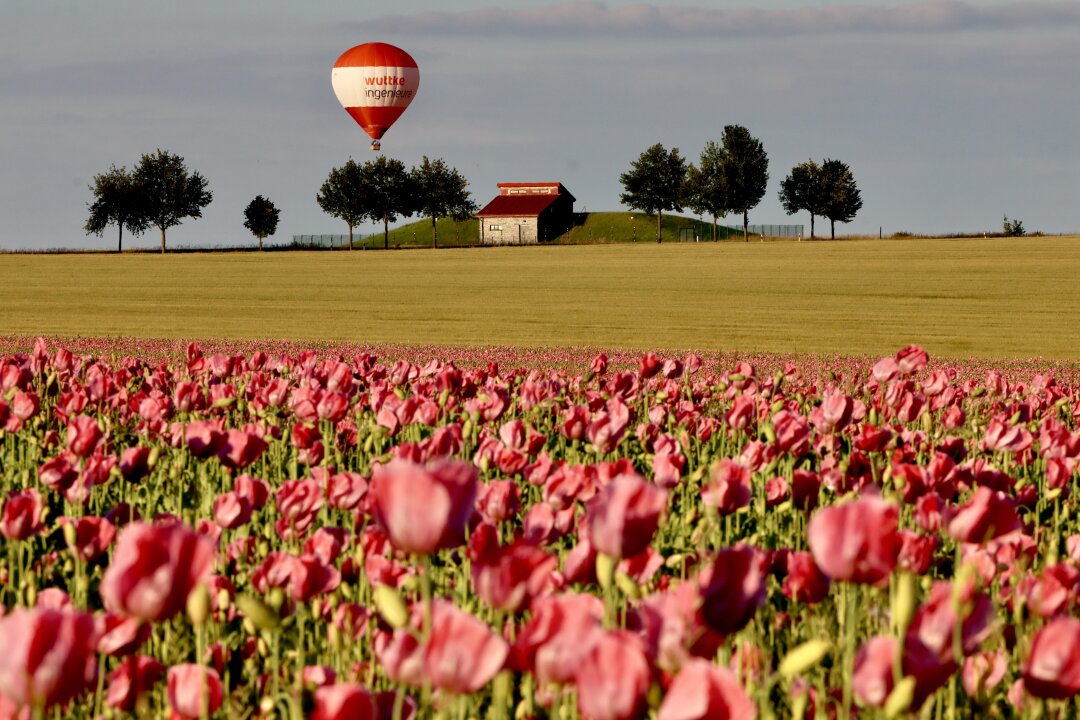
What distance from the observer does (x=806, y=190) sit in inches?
5290

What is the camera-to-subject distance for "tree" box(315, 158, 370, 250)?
130m

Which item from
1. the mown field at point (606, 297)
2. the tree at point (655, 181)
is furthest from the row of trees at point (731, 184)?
the mown field at point (606, 297)

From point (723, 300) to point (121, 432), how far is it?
37419mm

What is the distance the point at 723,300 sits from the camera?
4459cm

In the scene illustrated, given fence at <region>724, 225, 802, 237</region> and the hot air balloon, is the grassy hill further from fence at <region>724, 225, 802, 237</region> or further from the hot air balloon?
the hot air balloon

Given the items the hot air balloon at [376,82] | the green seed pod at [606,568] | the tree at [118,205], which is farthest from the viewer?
the tree at [118,205]

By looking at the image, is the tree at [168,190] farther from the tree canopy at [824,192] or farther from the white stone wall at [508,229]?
the tree canopy at [824,192]

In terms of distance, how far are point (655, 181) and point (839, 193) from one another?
18.0 metres

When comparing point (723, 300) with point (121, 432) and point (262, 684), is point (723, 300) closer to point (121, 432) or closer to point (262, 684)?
point (121, 432)

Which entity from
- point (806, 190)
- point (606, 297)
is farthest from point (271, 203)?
point (606, 297)

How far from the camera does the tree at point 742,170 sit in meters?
128

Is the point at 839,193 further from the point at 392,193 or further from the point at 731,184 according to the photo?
the point at 392,193

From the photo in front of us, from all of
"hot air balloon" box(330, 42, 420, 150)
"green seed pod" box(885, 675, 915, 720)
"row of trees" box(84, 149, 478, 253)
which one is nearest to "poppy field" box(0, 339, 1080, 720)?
"green seed pod" box(885, 675, 915, 720)

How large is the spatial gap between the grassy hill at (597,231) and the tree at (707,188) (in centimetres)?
1446
